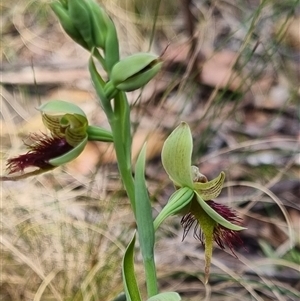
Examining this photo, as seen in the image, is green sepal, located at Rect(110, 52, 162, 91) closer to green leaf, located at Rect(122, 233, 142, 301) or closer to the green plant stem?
the green plant stem

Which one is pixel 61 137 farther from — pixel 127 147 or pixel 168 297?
pixel 168 297

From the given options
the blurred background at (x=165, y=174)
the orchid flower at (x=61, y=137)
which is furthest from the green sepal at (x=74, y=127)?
the blurred background at (x=165, y=174)

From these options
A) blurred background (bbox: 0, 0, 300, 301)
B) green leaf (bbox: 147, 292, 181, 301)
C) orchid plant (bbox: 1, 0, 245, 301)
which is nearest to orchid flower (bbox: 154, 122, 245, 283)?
orchid plant (bbox: 1, 0, 245, 301)

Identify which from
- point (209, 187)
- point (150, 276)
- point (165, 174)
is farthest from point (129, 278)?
point (165, 174)

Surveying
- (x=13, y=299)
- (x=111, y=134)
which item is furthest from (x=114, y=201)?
(x=111, y=134)

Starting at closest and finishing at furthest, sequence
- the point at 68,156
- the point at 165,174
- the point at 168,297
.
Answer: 1. the point at 168,297
2. the point at 68,156
3. the point at 165,174

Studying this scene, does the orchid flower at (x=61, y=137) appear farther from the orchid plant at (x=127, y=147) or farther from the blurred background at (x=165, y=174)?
the blurred background at (x=165, y=174)

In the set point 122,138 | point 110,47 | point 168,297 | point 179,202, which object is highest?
point 110,47
